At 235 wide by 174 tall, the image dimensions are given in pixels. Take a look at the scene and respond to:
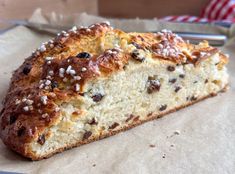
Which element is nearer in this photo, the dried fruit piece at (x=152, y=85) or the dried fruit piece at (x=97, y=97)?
the dried fruit piece at (x=97, y=97)

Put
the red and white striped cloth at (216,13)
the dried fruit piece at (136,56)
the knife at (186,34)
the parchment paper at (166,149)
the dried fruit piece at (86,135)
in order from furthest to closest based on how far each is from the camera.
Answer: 1. the red and white striped cloth at (216,13)
2. the knife at (186,34)
3. the dried fruit piece at (136,56)
4. the dried fruit piece at (86,135)
5. the parchment paper at (166,149)

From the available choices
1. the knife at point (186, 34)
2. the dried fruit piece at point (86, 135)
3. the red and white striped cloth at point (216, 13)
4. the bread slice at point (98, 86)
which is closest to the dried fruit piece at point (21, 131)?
the bread slice at point (98, 86)

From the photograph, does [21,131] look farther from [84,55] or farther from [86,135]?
[84,55]

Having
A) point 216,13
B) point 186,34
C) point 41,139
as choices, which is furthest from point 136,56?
point 216,13

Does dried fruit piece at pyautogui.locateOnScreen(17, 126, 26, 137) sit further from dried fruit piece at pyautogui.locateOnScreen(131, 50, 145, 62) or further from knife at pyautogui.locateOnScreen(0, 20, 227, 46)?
knife at pyautogui.locateOnScreen(0, 20, 227, 46)

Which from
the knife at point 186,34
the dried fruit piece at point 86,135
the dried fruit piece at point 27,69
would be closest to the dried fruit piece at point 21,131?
the dried fruit piece at point 86,135

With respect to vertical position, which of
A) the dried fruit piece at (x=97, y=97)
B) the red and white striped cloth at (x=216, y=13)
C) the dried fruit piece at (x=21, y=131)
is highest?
the dried fruit piece at (x=97, y=97)

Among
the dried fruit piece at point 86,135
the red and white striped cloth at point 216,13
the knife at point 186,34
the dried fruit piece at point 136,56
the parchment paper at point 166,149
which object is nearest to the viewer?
the parchment paper at point 166,149

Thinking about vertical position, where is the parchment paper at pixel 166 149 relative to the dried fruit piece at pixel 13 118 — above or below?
below

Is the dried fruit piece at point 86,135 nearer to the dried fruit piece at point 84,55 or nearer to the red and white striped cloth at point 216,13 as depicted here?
the dried fruit piece at point 84,55
